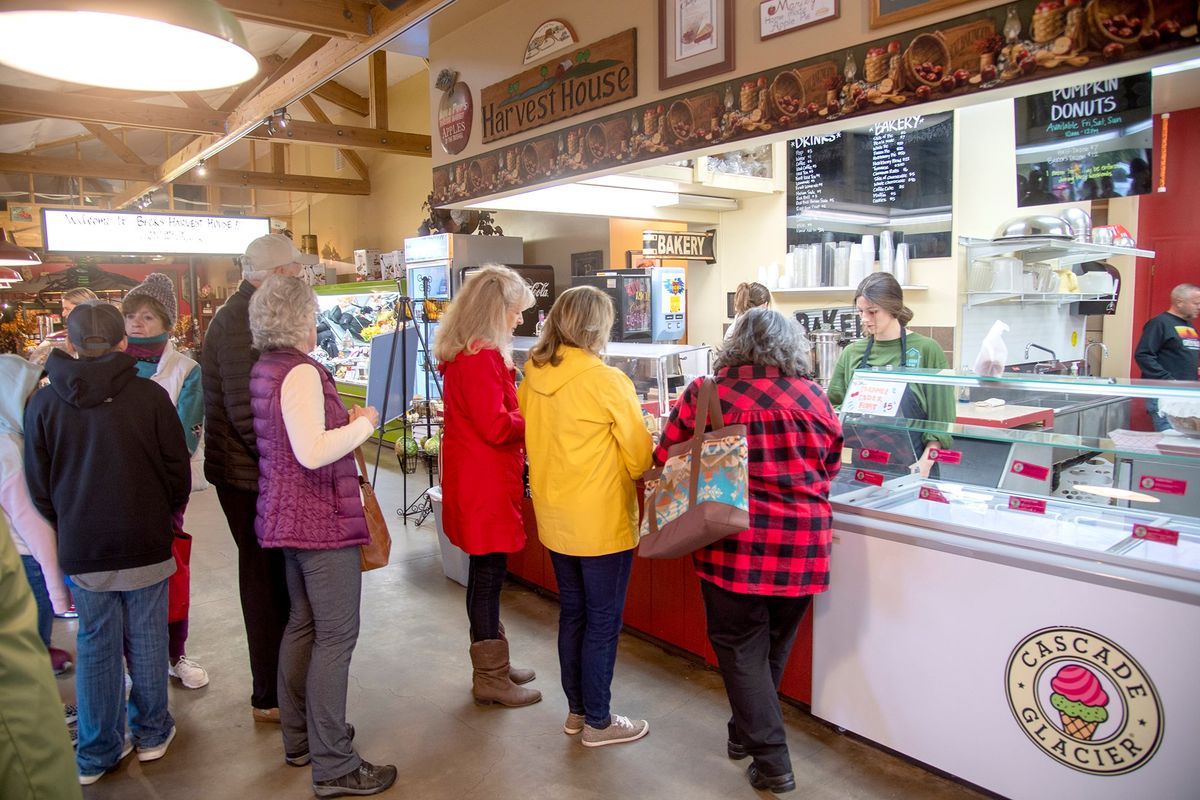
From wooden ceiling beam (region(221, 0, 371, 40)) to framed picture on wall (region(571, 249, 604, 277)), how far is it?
3.45 m

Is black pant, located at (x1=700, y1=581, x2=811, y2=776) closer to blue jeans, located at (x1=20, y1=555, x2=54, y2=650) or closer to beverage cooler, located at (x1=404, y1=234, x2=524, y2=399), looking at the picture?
blue jeans, located at (x1=20, y1=555, x2=54, y2=650)

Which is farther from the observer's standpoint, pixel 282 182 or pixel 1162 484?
pixel 282 182

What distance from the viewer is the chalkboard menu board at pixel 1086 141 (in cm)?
312

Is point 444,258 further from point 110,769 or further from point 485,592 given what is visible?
point 110,769

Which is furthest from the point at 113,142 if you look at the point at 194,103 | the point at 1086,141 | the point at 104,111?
the point at 1086,141

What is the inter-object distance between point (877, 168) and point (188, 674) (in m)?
5.43

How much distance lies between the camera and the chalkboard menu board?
3.12 metres

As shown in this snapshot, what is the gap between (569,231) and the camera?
8258 millimetres

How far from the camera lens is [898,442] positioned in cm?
300

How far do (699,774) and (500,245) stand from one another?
639 centimetres

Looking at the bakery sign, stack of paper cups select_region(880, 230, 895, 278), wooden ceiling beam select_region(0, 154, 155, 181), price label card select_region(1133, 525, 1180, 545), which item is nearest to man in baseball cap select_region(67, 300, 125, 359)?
price label card select_region(1133, 525, 1180, 545)

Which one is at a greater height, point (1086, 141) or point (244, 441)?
point (1086, 141)

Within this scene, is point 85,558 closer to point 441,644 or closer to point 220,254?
point 441,644

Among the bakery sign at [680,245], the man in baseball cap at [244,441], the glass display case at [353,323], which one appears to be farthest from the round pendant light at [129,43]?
the glass display case at [353,323]
